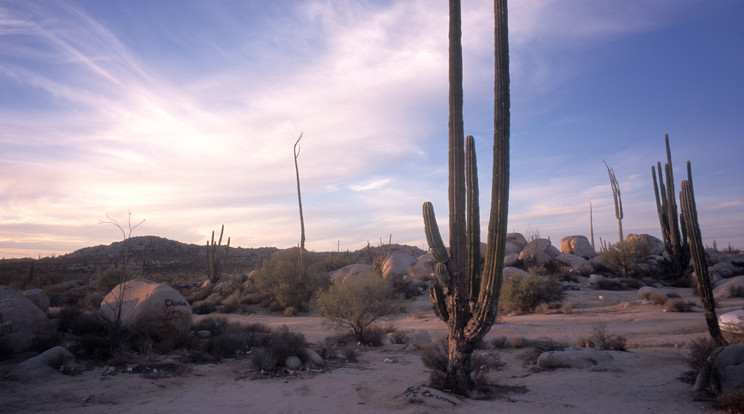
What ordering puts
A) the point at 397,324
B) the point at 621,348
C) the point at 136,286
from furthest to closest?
the point at 397,324 < the point at 136,286 < the point at 621,348

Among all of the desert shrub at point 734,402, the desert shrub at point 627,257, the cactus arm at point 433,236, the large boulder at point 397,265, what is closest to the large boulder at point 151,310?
the cactus arm at point 433,236

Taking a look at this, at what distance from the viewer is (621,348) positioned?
32.0ft

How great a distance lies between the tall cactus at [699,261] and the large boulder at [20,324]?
1395 cm

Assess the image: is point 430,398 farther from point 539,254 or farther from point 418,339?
point 539,254

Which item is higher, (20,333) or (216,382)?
(20,333)

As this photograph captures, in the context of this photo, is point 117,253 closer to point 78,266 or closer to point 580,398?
point 78,266

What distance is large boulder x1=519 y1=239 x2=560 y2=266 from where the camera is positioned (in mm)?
27719

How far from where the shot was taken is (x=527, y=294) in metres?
17.9

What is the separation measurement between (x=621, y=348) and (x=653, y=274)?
684 inches

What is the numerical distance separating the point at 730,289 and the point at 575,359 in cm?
1329

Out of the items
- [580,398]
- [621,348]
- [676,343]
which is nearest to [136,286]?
[580,398]

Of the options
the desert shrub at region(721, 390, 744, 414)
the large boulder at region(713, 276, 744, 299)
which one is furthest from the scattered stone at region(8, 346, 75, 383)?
the large boulder at region(713, 276, 744, 299)

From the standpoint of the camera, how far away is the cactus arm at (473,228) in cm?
705

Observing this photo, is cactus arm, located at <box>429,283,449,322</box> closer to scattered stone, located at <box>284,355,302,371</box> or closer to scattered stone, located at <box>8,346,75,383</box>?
scattered stone, located at <box>284,355,302,371</box>
